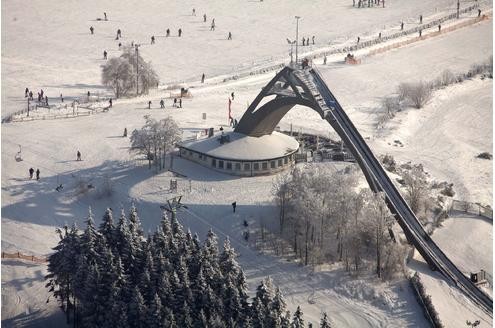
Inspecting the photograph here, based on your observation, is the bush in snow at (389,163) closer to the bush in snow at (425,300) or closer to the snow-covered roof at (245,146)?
the snow-covered roof at (245,146)

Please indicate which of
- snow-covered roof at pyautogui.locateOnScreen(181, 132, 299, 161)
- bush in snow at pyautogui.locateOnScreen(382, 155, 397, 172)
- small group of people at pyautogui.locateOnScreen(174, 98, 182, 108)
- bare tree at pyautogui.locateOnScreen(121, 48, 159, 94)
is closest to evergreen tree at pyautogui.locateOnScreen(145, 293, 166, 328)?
snow-covered roof at pyautogui.locateOnScreen(181, 132, 299, 161)

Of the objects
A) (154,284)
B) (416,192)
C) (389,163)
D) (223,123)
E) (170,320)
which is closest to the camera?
(170,320)

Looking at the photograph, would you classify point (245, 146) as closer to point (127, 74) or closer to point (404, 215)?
point (404, 215)

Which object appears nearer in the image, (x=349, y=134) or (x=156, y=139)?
(x=349, y=134)

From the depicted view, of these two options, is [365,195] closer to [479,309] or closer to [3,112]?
[479,309]

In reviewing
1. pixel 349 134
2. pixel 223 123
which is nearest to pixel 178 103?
pixel 223 123

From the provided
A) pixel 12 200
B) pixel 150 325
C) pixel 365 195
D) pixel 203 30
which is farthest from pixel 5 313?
pixel 203 30
